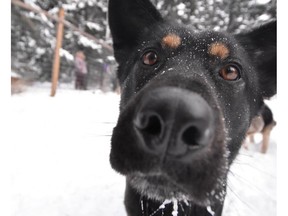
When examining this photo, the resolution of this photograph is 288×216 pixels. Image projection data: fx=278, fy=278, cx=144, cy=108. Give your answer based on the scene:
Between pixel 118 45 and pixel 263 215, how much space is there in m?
2.38

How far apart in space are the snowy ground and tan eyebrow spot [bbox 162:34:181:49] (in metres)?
0.77

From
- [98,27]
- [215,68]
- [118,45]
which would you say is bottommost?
[215,68]

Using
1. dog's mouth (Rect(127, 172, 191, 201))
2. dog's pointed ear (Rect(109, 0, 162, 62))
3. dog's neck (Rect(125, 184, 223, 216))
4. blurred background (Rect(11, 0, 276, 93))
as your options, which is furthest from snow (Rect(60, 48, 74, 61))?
dog's mouth (Rect(127, 172, 191, 201))

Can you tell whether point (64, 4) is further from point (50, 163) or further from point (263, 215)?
point (263, 215)

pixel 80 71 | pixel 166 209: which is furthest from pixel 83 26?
pixel 166 209

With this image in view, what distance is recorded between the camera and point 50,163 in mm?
3344

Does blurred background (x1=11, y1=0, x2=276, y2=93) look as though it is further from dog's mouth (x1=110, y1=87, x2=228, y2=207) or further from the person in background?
dog's mouth (x1=110, y1=87, x2=228, y2=207)

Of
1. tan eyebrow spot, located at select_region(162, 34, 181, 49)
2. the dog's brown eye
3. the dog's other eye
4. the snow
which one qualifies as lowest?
the dog's other eye

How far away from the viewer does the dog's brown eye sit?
1.88m

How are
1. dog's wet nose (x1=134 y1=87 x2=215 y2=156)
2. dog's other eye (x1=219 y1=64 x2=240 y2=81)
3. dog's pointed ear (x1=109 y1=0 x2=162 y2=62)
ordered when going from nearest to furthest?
dog's wet nose (x1=134 y1=87 x2=215 y2=156)
dog's other eye (x1=219 y1=64 x2=240 y2=81)
dog's pointed ear (x1=109 y1=0 x2=162 y2=62)

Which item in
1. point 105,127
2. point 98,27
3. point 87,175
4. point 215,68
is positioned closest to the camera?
point 215,68

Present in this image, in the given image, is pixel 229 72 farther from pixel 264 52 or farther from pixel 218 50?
pixel 264 52

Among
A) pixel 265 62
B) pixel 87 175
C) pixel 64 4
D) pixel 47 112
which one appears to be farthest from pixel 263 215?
pixel 64 4

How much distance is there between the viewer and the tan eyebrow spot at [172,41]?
6.09ft
